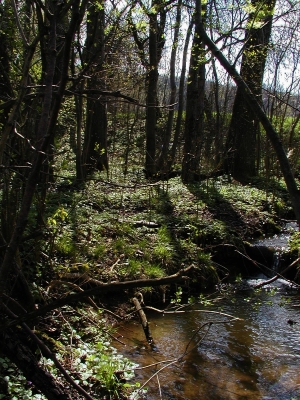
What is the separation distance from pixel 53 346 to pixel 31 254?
1452 millimetres

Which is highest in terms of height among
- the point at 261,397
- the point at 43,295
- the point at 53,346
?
the point at 43,295

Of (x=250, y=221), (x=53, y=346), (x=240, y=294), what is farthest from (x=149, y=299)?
(x=250, y=221)

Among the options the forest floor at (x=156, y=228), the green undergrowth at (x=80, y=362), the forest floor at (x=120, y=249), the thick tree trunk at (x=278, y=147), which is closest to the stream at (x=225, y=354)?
the green undergrowth at (x=80, y=362)

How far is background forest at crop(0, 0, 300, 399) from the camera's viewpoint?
2693 millimetres

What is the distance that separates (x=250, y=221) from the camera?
1023cm

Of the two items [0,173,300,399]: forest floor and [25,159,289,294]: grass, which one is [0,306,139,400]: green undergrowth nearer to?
[0,173,300,399]: forest floor

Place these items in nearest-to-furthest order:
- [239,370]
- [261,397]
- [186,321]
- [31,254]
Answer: [261,397]
[239,370]
[31,254]
[186,321]

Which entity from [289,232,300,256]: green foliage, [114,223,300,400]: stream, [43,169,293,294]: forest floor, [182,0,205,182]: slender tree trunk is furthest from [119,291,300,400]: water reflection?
[182,0,205,182]: slender tree trunk

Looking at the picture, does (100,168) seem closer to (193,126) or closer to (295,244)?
(193,126)

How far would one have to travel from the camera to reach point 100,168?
44.9ft

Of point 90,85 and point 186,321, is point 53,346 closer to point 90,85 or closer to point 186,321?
point 186,321

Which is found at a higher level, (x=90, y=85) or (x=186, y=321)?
(x=90, y=85)

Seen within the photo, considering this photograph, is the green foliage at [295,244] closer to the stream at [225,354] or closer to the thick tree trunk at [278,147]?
the stream at [225,354]

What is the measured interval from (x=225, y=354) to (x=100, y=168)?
31.4 ft
